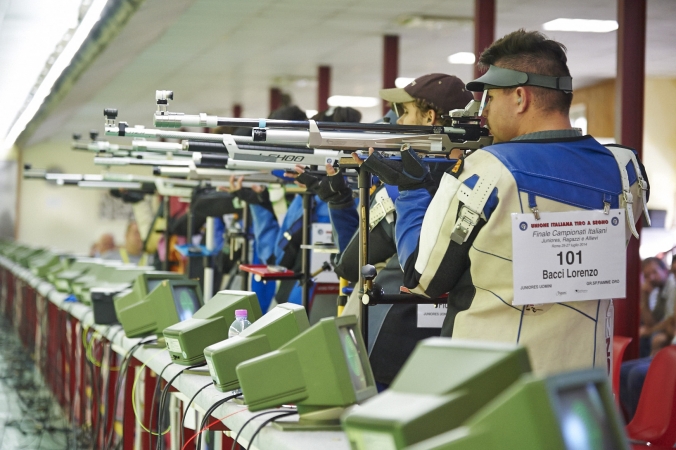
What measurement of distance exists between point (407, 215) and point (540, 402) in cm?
124

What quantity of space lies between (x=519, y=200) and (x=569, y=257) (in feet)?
0.57

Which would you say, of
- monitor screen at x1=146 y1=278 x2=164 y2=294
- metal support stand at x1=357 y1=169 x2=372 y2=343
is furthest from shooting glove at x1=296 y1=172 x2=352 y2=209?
monitor screen at x1=146 y1=278 x2=164 y2=294

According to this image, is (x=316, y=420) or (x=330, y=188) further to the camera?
(x=330, y=188)

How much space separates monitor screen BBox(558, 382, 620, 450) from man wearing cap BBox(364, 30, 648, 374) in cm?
82

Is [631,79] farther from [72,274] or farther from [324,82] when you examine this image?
[324,82]

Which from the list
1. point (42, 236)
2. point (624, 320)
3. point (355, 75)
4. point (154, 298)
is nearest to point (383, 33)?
point (355, 75)

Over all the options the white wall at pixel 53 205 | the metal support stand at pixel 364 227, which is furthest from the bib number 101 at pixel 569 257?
the white wall at pixel 53 205

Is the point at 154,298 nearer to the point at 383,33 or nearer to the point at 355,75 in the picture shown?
the point at 383,33

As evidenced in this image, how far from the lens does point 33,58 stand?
282 inches

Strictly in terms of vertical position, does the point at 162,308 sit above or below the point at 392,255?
below

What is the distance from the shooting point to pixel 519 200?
73.9 inches

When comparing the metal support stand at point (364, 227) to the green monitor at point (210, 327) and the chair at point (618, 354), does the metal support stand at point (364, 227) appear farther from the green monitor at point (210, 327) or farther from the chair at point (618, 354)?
the chair at point (618, 354)

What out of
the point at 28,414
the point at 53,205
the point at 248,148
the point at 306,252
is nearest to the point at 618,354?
the point at 306,252

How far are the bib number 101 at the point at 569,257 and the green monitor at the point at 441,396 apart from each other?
77 cm
